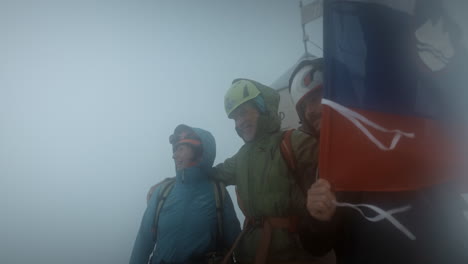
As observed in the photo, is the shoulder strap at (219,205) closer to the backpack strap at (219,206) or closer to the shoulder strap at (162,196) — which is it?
the backpack strap at (219,206)

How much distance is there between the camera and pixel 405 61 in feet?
5.05

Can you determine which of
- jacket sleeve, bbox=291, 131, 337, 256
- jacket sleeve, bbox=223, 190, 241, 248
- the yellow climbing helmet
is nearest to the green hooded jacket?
jacket sleeve, bbox=291, 131, 337, 256

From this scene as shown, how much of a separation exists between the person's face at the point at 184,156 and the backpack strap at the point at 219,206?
0.45 m

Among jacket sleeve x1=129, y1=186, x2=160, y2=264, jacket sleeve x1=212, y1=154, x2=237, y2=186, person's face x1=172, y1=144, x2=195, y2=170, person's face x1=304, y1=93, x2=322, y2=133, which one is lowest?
jacket sleeve x1=129, y1=186, x2=160, y2=264

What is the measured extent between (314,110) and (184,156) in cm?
178

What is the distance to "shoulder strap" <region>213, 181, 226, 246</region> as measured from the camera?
294 centimetres

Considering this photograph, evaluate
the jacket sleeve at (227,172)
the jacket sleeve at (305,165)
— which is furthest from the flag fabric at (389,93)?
the jacket sleeve at (227,172)

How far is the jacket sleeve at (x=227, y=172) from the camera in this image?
3.00m

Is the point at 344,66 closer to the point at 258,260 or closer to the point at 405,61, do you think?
the point at 405,61

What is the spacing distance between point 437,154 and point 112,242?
324ft

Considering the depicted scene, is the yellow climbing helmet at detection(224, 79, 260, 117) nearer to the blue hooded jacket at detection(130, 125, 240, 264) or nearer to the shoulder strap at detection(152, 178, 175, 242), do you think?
the blue hooded jacket at detection(130, 125, 240, 264)

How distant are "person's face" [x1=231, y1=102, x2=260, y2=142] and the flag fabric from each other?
1269mm

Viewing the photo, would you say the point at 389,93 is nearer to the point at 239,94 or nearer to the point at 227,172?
the point at 239,94

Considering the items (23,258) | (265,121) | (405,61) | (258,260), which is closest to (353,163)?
(405,61)
